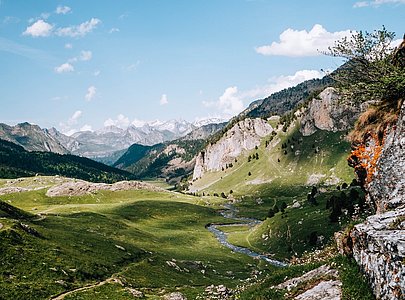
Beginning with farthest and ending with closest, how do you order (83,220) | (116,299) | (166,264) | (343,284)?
(83,220) → (166,264) → (116,299) → (343,284)

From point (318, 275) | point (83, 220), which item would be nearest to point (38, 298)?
point (318, 275)

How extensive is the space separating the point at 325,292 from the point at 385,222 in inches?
184

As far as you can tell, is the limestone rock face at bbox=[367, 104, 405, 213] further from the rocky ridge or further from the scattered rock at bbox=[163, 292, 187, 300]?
the scattered rock at bbox=[163, 292, 187, 300]

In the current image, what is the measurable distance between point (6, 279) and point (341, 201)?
288 ft

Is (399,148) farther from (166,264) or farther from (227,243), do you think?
(227,243)

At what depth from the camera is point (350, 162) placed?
32188 millimetres

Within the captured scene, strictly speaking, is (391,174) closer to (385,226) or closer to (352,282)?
(385,226)

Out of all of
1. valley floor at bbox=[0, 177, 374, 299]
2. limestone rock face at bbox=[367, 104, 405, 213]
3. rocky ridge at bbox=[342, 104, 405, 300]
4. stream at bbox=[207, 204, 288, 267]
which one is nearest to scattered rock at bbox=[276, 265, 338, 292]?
valley floor at bbox=[0, 177, 374, 299]

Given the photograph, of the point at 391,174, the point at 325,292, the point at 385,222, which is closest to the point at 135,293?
the point at 325,292

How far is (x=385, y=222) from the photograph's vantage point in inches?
620

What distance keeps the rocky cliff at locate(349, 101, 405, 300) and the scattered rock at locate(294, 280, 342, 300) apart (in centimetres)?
171

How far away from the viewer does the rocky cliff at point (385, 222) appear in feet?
41.0

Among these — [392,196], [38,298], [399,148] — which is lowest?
[38,298]

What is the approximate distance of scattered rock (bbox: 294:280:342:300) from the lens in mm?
16858
